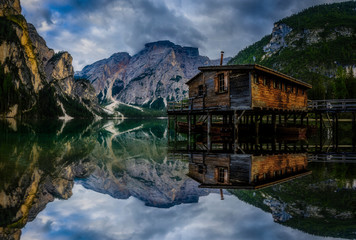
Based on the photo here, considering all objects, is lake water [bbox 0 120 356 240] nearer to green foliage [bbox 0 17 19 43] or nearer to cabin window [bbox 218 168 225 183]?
cabin window [bbox 218 168 225 183]

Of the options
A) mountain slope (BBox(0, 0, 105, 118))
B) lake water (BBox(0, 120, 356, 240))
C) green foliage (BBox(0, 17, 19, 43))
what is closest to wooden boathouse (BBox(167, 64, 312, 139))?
lake water (BBox(0, 120, 356, 240))

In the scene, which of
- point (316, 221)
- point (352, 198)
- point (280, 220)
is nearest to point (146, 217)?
point (280, 220)

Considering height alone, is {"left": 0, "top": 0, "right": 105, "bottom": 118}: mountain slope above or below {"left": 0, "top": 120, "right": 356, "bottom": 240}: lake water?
above

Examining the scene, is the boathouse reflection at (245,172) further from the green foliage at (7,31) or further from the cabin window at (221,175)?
the green foliage at (7,31)

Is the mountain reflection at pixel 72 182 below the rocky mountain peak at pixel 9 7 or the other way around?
below

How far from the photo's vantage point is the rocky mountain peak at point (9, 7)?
164 metres

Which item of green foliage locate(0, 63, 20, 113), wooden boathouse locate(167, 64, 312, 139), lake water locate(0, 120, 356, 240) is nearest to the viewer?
lake water locate(0, 120, 356, 240)

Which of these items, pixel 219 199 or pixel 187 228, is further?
pixel 219 199

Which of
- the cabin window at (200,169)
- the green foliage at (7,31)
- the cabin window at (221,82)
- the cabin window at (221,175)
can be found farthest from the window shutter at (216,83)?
the green foliage at (7,31)

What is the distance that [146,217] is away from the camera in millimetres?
7227

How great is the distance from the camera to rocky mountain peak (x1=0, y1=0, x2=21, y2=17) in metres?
164

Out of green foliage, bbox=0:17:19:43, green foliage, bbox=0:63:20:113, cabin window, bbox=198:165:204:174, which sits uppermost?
green foliage, bbox=0:17:19:43

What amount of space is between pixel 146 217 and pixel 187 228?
4.64 feet

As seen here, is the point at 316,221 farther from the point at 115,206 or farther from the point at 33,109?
the point at 33,109
